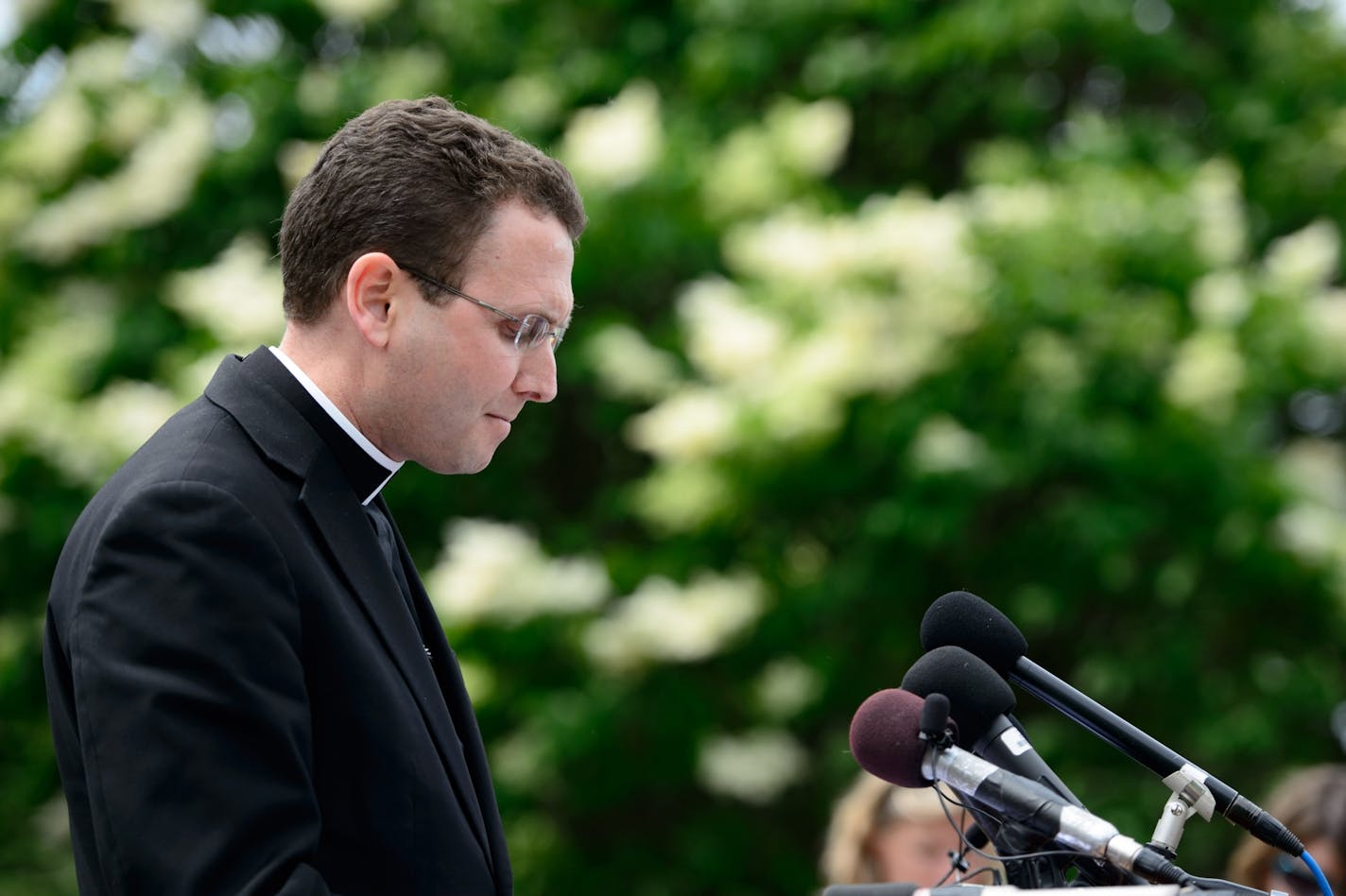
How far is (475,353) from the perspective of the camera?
224 centimetres

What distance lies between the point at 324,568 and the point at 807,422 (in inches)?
142

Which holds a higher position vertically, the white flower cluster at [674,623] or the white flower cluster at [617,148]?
the white flower cluster at [617,148]

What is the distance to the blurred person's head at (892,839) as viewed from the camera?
400 centimetres

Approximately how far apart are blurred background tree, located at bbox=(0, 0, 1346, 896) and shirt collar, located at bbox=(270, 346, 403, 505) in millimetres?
3328

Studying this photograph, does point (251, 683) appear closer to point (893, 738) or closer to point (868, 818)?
point (893, 738)

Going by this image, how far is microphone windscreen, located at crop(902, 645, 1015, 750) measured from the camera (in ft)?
6.43

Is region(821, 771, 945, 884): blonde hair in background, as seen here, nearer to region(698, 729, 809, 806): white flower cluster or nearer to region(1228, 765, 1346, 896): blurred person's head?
region(1228, 765, 1346, 896): blurred person's head

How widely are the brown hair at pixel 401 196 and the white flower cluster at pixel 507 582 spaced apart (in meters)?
3.40

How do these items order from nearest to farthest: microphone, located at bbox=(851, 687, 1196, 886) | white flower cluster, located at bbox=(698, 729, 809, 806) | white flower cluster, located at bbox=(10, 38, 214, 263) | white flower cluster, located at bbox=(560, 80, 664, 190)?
1. microphone, located at bbox=(851, 687, 1196, 886)
2. white flower cluster, located at bbox=(698, 729, 809, 806)
3. white flower cluster, located at bbox=(560, 80, 664, 190)
4. white flower cluster, located at bbox=(10, 38, 214, 263)

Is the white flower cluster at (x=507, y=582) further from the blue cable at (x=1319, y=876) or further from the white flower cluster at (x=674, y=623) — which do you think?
the blue cable at (x=1319, y=876)

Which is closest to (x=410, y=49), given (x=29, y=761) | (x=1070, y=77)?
(x=1070, y=77)

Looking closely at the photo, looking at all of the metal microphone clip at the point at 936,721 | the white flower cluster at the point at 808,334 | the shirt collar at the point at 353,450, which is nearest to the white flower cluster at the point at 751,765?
the white flower cluster at the point at 808,334

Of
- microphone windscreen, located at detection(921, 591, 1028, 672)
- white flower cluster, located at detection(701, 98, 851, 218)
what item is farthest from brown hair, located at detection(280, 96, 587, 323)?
white flower cluster, located at detection(701, 98, 851, 218)

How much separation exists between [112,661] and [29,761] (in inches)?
242
